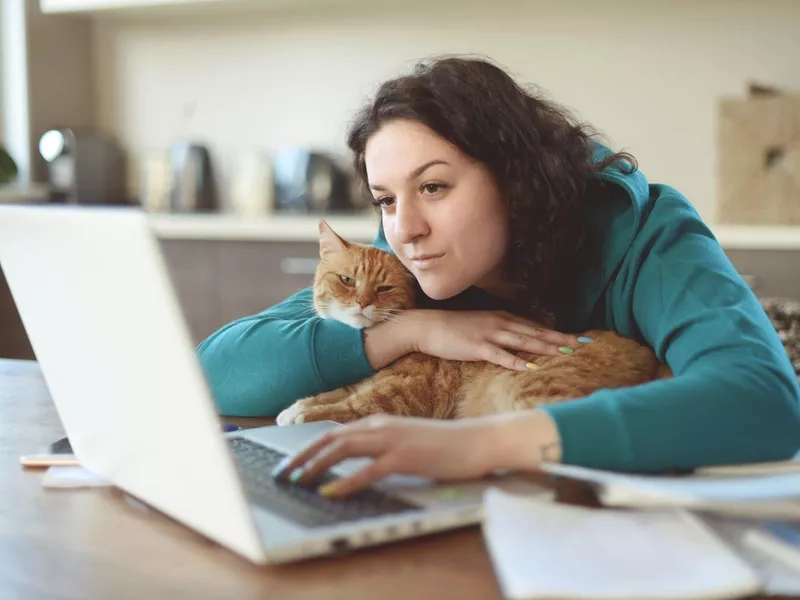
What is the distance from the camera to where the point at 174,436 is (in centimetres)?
71

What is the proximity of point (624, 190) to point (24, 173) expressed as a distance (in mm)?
3297

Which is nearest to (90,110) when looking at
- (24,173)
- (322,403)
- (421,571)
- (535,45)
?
(24,173)

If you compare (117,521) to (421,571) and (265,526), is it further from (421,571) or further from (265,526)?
(421,571)

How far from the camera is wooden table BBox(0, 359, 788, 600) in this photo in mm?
657

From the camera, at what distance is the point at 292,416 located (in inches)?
48.0

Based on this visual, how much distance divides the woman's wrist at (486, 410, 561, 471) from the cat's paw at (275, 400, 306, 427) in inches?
15.7

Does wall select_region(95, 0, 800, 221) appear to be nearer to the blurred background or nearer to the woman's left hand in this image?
the blurred background

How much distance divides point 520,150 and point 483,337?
0.90 ft

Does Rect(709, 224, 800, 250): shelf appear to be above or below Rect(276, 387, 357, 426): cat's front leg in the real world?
below

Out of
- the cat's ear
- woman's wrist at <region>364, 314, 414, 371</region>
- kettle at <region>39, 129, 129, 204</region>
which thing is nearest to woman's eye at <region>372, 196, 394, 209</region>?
woman's wrist at <region>364, 314, 414, 371</region>

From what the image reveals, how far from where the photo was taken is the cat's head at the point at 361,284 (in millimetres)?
1490

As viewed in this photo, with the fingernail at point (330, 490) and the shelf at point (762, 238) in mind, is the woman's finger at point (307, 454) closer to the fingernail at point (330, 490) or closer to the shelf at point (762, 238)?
the fingernail at point (330, 490)

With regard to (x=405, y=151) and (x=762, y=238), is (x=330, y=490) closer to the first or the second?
(x=405, y=151)

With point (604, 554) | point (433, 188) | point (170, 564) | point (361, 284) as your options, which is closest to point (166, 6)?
point (361, 284)
